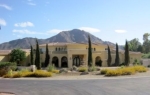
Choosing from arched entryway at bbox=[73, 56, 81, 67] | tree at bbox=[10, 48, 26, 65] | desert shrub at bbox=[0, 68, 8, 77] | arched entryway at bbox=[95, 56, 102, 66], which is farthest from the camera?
arched entryway at bbox=[95, 56, 102, 66]

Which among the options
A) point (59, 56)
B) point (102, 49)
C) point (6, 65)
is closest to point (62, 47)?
point (59, 56)

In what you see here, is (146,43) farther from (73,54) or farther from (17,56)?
(17,56)

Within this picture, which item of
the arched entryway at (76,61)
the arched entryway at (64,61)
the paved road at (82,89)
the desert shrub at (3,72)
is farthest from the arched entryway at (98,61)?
the paved road at (82,89)

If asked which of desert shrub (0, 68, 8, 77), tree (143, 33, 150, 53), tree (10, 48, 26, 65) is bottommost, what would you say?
desert shrub (0, 68, 8, 77)

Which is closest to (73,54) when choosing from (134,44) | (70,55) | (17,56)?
(70,55)

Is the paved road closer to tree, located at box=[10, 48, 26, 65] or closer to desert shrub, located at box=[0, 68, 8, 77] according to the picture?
desert shrub, located at box=[0, 68, 8, 77]

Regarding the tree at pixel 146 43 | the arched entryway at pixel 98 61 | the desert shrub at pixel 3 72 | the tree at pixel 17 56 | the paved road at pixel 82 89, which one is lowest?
the paved road at pixel 82 89

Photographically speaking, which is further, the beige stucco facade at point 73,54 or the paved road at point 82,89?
the beige stucco facade at point 73,54

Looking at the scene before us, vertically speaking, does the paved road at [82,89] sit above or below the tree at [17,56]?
below

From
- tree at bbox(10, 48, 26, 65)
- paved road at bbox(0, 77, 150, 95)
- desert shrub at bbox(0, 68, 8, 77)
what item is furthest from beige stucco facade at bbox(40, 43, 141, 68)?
paved road at bbox(0, 77, 150, 95)

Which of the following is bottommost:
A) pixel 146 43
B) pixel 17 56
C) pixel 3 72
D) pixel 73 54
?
pixel 3 72

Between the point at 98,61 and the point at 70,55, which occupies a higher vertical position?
the point at 70,55

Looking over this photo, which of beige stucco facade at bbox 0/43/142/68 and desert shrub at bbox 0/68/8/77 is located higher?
beige stucco facade at bbox 0/43/142/68

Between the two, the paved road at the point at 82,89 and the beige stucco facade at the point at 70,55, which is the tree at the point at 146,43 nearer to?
the beige stucco facade at the point at 70,55
